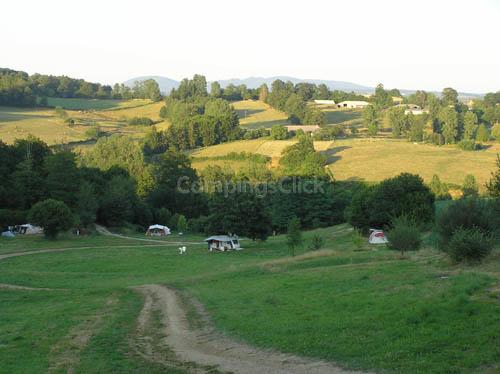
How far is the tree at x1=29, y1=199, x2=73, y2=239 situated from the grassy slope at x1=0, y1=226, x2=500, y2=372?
24610mm

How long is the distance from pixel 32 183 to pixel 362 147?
6551 centimetres

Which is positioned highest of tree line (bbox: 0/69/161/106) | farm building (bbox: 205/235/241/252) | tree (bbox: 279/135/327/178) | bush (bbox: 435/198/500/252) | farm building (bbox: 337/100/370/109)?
tree line (bbox: 0/69/161/106)

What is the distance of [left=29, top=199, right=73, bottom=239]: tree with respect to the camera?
5894 cm

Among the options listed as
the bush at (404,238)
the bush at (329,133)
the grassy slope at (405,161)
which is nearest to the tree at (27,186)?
the grassy slope at (405,161)

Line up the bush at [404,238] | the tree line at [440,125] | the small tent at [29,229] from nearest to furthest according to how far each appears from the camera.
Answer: the bush at [404,238]
the small tent at [29,229]
the tree line at [440,125]

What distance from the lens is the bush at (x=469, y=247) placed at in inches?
858

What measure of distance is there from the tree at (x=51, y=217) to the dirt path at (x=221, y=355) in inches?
1645

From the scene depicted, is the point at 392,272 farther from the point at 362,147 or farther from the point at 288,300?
the point at 362,147

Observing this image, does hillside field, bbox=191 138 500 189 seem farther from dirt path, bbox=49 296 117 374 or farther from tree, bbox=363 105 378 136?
dirt path, bbox=49 296 117 374

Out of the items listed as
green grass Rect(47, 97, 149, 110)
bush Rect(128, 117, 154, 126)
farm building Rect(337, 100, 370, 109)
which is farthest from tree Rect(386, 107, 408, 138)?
green grass Rect(47, 97, 149, 110)

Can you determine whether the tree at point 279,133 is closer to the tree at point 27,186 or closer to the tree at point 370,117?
the tree at point 370,117

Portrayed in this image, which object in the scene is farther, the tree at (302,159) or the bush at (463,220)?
the tree at (302,159)

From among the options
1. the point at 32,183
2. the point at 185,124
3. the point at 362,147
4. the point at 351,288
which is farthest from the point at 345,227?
the point at 185,124

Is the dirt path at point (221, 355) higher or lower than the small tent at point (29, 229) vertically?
higher
